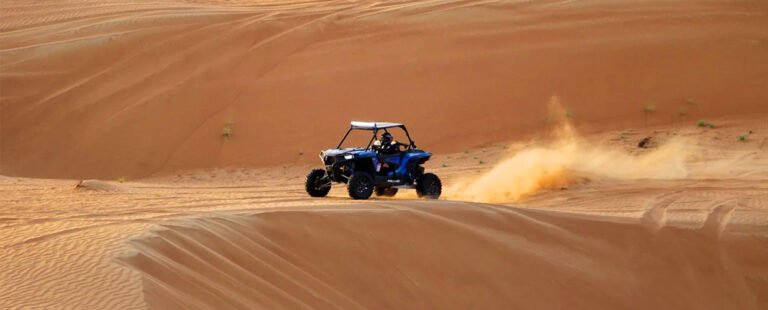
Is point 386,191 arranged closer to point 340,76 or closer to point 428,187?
point 428,187

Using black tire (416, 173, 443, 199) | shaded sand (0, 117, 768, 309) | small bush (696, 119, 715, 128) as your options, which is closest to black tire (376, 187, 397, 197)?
black tire (416, 173, 443, 199)

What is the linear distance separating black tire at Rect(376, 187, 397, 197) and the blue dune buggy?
205 mm

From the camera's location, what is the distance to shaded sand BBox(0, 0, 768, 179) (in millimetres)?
26109

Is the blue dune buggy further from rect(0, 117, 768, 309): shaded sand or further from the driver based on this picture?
rect(0, 117, 768, 309): shaded sand

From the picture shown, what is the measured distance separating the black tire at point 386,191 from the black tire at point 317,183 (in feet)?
3.04

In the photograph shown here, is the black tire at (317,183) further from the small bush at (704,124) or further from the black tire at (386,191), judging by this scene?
the small bush at (704,124)

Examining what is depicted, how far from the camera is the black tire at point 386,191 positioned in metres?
18.4

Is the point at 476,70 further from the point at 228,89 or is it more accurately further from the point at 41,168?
the point at 41,168

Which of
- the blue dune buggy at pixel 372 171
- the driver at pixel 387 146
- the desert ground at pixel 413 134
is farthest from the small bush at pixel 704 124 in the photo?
the driver at pixel 387 146

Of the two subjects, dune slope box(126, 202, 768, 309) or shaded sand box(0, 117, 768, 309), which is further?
dune slope box(126, 202, 768, 309)

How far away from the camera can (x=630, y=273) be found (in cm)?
1388

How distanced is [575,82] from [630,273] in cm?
1444

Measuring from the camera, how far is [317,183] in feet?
59.1

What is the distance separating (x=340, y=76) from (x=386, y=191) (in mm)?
10576
